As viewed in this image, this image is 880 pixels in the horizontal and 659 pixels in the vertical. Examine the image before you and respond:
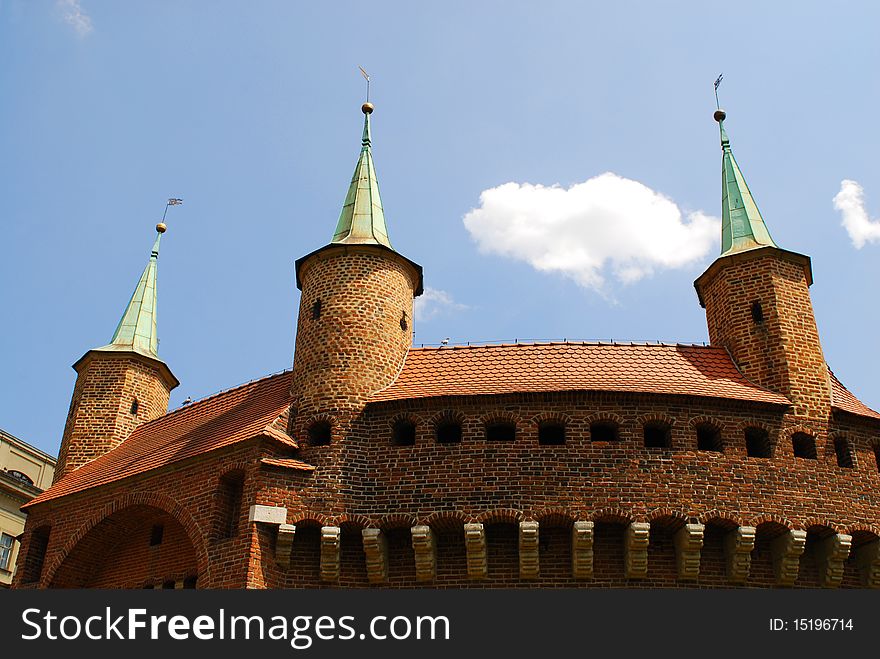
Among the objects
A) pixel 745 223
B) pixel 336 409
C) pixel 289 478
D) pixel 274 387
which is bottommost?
pixel 289 478

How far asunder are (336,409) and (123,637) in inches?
248

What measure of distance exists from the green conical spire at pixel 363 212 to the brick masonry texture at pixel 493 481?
2.32 m

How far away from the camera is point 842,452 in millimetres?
18531

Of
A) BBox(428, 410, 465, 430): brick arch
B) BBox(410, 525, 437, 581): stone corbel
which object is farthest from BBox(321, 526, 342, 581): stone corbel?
BBox(428, 410, 465, 430): brick arch

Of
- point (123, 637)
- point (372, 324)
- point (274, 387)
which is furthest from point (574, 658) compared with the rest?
point (274, 387)

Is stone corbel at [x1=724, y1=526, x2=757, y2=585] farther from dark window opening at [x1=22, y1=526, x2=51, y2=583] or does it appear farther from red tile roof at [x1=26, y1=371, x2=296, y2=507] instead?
dark window opening at [x1=22, y1=526, x2=51, y2=583]

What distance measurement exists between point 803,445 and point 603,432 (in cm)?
393

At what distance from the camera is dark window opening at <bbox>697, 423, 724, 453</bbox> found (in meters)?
18.0

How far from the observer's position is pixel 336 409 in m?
18.7

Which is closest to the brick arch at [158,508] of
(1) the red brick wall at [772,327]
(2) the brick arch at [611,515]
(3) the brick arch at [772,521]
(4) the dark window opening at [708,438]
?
(2) the brick arch at [611,515]

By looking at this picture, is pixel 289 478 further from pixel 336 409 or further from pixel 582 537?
pixel 582 537

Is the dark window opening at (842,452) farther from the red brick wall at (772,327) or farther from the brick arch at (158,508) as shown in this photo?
the brick arch at (158,508)

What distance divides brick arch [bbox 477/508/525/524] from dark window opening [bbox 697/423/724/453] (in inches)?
150

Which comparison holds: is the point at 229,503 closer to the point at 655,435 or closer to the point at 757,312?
the point at 655,435
